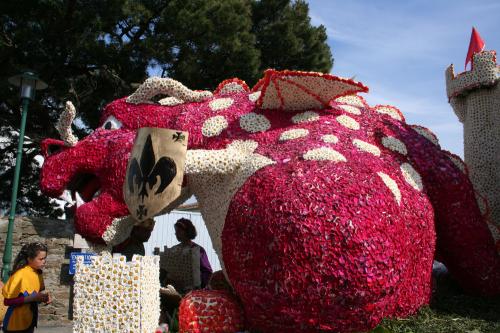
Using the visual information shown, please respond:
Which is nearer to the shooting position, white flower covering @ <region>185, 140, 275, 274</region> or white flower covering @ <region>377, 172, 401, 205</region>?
white flower covering @ <region>377, 172, 401, 205</region>

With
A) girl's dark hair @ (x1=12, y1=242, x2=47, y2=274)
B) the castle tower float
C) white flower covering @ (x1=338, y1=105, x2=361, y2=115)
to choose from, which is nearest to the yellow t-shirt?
girl's dark hair @ (x1=12, y1=242, x2=47, y2=274)

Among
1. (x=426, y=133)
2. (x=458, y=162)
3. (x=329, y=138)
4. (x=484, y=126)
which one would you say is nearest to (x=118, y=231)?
(x=329, y=138)

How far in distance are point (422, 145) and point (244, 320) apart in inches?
84.1

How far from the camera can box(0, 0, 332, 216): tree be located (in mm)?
9490

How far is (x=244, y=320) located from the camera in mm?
3939

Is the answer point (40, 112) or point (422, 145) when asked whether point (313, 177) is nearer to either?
point (422, 145)

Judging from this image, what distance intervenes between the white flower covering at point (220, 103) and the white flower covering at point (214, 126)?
0.16m

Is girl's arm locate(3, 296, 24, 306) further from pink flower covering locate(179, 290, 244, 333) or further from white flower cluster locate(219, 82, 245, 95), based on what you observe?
white flower cluster locate(219, 82, 245, 95)

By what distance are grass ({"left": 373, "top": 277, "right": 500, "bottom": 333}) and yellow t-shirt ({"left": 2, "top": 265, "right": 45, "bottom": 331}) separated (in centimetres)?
253

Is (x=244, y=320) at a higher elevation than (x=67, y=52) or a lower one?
lower

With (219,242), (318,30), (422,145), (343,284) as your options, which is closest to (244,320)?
(219,242)

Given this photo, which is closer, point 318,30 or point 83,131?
point 83,131

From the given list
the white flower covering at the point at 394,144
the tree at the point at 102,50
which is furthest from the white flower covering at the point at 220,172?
the tree at the point at 102,50

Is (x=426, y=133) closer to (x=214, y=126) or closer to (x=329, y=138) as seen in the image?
(x=329, y=138)
